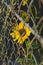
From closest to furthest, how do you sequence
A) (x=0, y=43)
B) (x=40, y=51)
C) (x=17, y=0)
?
1. (x=17, y=0)
2. (x=40, y=51)
3. (x=0, y=43)

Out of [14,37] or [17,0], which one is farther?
[14,37]

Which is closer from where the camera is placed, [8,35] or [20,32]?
[20,32]

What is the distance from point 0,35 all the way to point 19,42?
0.17 m

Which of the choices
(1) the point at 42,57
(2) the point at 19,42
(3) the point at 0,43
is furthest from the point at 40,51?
(3) the point at 0,43

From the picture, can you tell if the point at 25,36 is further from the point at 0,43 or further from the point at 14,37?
the point at 0,43

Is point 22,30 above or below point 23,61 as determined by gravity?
above

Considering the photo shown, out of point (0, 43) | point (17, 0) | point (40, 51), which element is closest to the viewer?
point (17, 0)

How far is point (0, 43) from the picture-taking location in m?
1.43

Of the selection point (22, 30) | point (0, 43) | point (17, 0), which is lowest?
point (0, 43)

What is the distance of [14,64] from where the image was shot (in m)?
1.38

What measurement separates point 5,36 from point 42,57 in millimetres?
268

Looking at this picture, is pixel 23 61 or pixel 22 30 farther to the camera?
pixel 23 61

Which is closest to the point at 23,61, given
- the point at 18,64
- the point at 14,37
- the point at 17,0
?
the point at 18,64

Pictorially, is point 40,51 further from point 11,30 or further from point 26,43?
point 11,30
